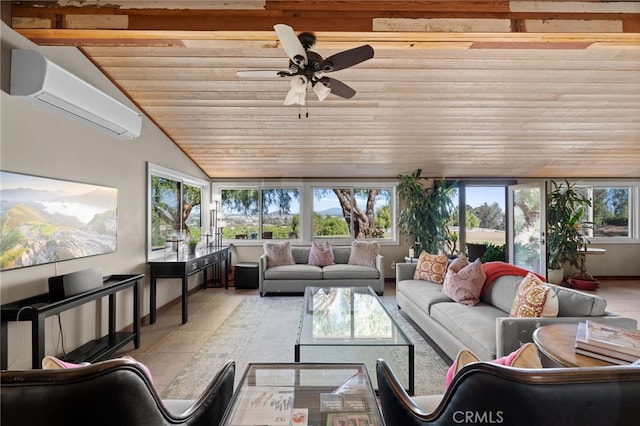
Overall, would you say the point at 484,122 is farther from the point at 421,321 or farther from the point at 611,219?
the point at 611,219

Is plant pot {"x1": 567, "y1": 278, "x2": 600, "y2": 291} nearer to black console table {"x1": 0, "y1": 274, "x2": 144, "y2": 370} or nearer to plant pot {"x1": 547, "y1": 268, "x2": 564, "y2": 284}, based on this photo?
plant pot {"x1": 547, "y1": 268, "x2": 564, "y2": 284}

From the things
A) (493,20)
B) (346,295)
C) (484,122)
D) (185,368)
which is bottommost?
(185,368)

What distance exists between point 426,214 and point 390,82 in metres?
2.93

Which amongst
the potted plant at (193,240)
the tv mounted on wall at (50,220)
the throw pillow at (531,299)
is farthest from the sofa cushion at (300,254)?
the throw pillow at (531,299)

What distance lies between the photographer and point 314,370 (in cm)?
155

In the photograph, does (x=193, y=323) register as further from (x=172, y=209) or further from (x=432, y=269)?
(x=432, y=269)

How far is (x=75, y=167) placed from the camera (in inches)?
104

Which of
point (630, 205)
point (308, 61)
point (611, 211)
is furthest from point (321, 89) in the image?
point (630, 205)

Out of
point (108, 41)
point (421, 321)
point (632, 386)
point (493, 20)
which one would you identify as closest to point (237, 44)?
point (108, 41)

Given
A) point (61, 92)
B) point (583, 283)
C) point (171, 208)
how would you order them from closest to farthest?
point (61, 92)
point (171, 208)
point (583, 283)

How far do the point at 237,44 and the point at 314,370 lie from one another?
8.53 feet

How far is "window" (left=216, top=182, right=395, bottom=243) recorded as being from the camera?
245 inches

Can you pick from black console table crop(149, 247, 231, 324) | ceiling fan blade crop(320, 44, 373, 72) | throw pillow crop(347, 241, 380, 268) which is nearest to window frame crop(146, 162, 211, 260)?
black console table crop(149, 247, 231, 324)

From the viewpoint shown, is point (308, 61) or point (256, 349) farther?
point (256, 349)
